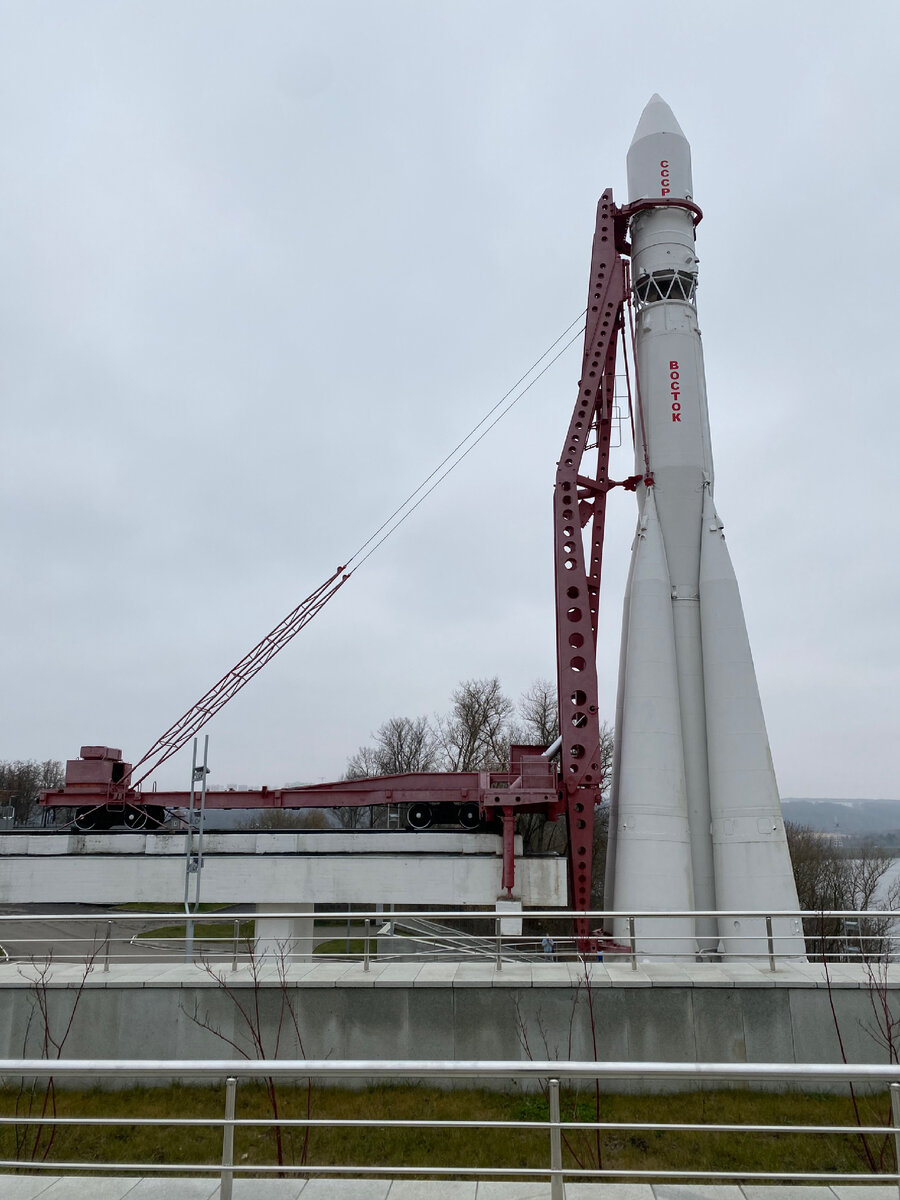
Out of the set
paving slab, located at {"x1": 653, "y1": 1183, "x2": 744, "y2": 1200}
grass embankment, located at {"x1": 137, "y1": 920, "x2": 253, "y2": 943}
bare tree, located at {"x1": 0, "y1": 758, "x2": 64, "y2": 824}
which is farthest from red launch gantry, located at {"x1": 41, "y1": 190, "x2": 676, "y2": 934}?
bare tree, located at {"x1": 0, "y1": 758, "x2": 64, "y2": 824}

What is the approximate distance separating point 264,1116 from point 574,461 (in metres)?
17.7

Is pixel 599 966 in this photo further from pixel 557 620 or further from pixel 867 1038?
pixel 557 620

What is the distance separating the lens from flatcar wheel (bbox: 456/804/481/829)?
24.8 m

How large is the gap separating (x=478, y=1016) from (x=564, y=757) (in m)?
10.4

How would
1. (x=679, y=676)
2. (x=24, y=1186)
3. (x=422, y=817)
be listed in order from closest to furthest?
(x=24, y=1186) → (x=679, y=676) → (x=422, y=817)

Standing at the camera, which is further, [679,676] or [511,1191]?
[679,676]

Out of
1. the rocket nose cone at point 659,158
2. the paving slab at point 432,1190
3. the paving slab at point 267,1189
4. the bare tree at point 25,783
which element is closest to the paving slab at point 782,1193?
the paving slab at point 432,1190

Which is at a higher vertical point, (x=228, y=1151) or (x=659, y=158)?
(x=659, y=158)

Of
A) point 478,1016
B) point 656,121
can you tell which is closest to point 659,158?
point 656,121

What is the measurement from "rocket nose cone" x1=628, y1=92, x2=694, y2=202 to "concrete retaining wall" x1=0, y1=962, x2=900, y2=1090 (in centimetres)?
2110

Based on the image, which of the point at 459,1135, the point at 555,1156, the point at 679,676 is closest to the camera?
the point at 555,1156

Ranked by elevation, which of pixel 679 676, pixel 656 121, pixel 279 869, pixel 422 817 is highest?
pixel 656 121

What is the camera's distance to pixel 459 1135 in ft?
32.0

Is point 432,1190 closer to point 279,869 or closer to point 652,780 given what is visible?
point 652,780
